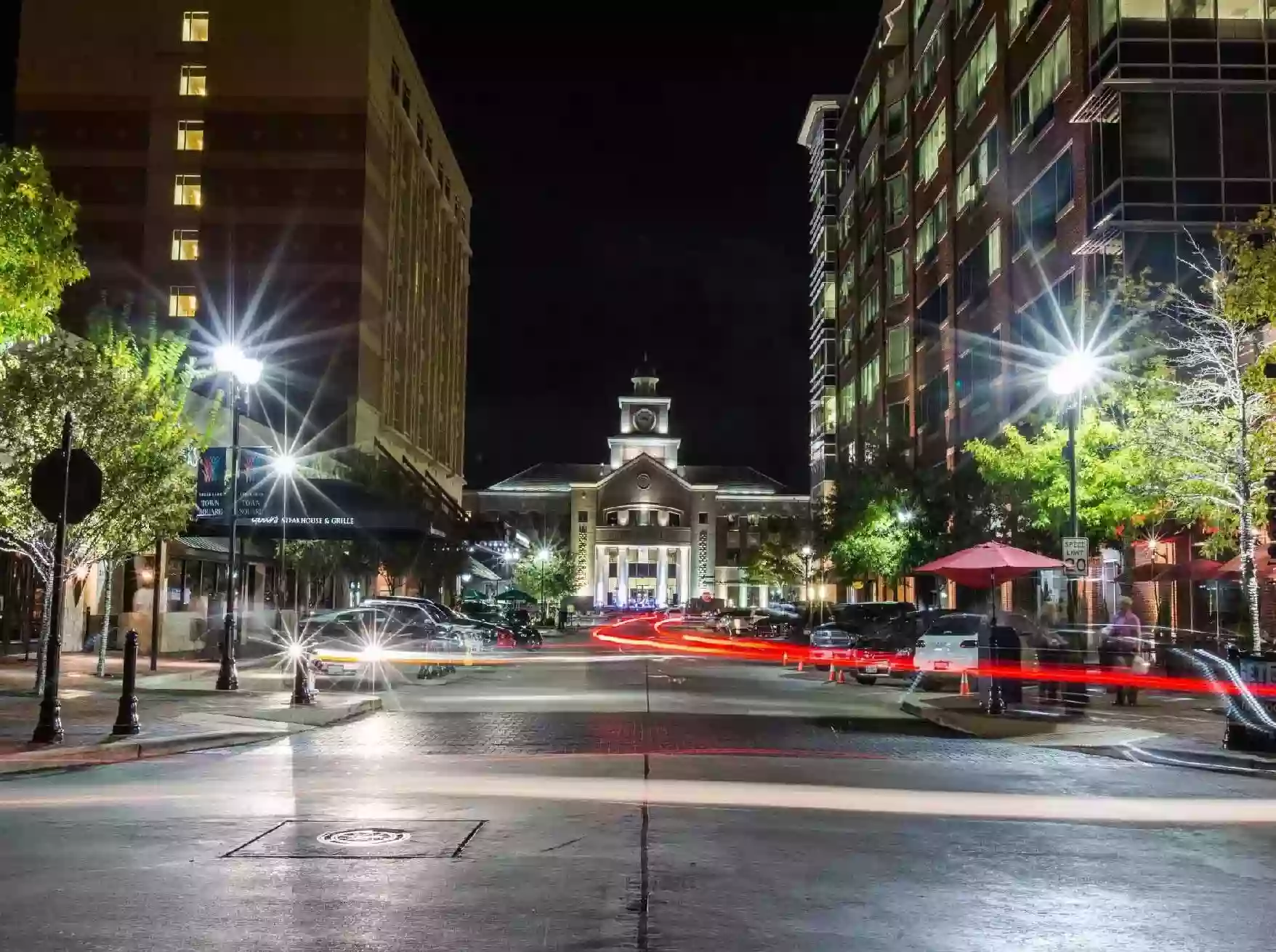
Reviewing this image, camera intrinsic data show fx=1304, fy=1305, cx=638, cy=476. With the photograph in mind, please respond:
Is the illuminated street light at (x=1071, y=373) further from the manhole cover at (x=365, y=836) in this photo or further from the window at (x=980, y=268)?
the window at (x=980, y=268)

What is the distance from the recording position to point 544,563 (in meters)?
90.2

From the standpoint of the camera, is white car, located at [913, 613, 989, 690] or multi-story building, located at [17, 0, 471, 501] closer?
white car, located at [913, 613, 989, 690]

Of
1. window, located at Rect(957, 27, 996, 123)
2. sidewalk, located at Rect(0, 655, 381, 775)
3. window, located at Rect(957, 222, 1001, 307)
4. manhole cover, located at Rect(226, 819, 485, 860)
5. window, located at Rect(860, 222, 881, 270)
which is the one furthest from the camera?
window, located at Rect(860, 222, 881, 270)

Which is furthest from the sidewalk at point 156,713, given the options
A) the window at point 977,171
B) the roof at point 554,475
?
the roof at point 554,475

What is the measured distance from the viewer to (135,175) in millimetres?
66188

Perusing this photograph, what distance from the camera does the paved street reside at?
6.63 m

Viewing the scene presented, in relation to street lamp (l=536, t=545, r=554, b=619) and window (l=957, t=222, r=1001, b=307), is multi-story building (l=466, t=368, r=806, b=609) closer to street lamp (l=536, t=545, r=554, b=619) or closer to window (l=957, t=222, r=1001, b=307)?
street lamp (l=536, t=545, r=554, b=619)

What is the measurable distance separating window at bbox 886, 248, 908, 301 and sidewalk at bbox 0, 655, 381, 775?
44976 millimetres

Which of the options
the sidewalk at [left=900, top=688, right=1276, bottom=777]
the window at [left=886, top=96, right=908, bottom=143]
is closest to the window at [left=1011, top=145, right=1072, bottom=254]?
the sidewalk at [left=900, top=688, right=1276, bottom=777]

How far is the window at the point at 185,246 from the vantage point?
66188 millimetres

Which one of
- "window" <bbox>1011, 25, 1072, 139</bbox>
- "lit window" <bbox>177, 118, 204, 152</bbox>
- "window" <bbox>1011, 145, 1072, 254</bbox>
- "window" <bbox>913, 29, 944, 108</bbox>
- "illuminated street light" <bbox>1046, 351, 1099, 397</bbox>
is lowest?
"illuminated street light" <bbox>1046, 351, 1099, 397</bbox>

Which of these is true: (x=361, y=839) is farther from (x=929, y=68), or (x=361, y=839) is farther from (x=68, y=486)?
(x=929, y=68)

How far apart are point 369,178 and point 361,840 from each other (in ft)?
209

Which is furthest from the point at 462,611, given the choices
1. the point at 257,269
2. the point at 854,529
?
the point at 257,269
